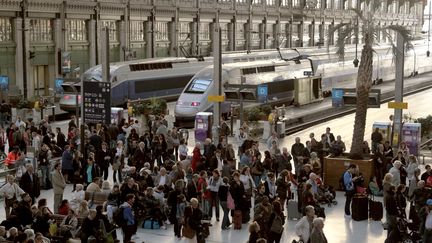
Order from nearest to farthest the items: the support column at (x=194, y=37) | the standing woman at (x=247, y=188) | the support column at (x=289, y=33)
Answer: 1. the standing woman at (x=247, y=188)
2. the support column at (x=194, y=37)
3. the support column at (x=289, y=33)

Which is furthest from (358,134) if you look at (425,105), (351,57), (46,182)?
(351,57)

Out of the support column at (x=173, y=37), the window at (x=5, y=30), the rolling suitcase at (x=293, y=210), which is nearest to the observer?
the rolling suitcase at (x=293, y=210)

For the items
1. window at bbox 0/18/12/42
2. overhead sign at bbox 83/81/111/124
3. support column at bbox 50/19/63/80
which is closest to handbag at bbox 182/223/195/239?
overhead sign at bbox 83/81/111/124

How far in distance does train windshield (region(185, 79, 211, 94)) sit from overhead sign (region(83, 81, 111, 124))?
14293 mm

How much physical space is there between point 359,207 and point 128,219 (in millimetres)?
6417

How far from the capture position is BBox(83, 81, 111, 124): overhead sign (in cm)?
2672

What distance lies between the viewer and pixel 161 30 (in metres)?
68.2

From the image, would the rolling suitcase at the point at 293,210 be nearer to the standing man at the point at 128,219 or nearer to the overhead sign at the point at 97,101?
the standing man at the point at 128,219

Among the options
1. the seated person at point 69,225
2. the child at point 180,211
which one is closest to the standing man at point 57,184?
the child at point 180,211

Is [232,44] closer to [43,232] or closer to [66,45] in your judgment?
[66,45]

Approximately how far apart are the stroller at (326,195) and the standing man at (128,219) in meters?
6.07

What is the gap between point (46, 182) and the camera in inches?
965

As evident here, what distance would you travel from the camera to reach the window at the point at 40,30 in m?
53.7

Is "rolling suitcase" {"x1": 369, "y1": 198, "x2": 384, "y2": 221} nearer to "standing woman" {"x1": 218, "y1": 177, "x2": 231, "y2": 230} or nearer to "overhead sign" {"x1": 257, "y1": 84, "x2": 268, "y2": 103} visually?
"standing woman" {"x1": 218, "y1": 177, "x2": 231, "y2": 230}
